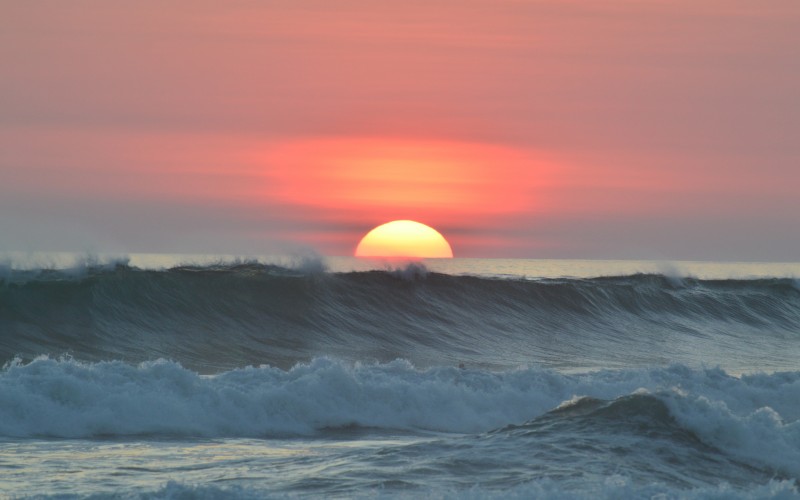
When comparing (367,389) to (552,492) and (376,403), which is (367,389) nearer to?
(376,403)

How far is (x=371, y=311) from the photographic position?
26.3 m

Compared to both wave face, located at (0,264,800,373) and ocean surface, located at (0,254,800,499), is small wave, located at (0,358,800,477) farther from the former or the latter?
wave face, located at (0,264,800,373)

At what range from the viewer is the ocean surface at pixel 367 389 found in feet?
31.7

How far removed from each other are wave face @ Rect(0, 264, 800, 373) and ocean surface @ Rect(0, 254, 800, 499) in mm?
81

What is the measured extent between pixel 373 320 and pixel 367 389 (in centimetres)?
1090

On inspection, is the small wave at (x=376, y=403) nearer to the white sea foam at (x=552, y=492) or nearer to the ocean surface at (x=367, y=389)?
→ the ocean surface at (x=367, y=389)

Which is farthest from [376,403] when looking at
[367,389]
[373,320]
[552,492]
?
[373,320]

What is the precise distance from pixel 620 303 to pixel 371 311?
887cm

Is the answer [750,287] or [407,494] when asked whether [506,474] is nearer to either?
[407,494]

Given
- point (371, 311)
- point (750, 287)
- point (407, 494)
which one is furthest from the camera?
point (750, 287)

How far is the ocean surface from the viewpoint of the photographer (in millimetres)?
9648

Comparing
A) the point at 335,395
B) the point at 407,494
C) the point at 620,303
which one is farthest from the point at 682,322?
the point at 407,494

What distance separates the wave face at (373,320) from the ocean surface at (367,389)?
0.27 feet

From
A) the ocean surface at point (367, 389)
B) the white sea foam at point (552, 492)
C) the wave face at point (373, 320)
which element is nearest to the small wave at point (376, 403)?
the ocean surface at point (367, 389)
